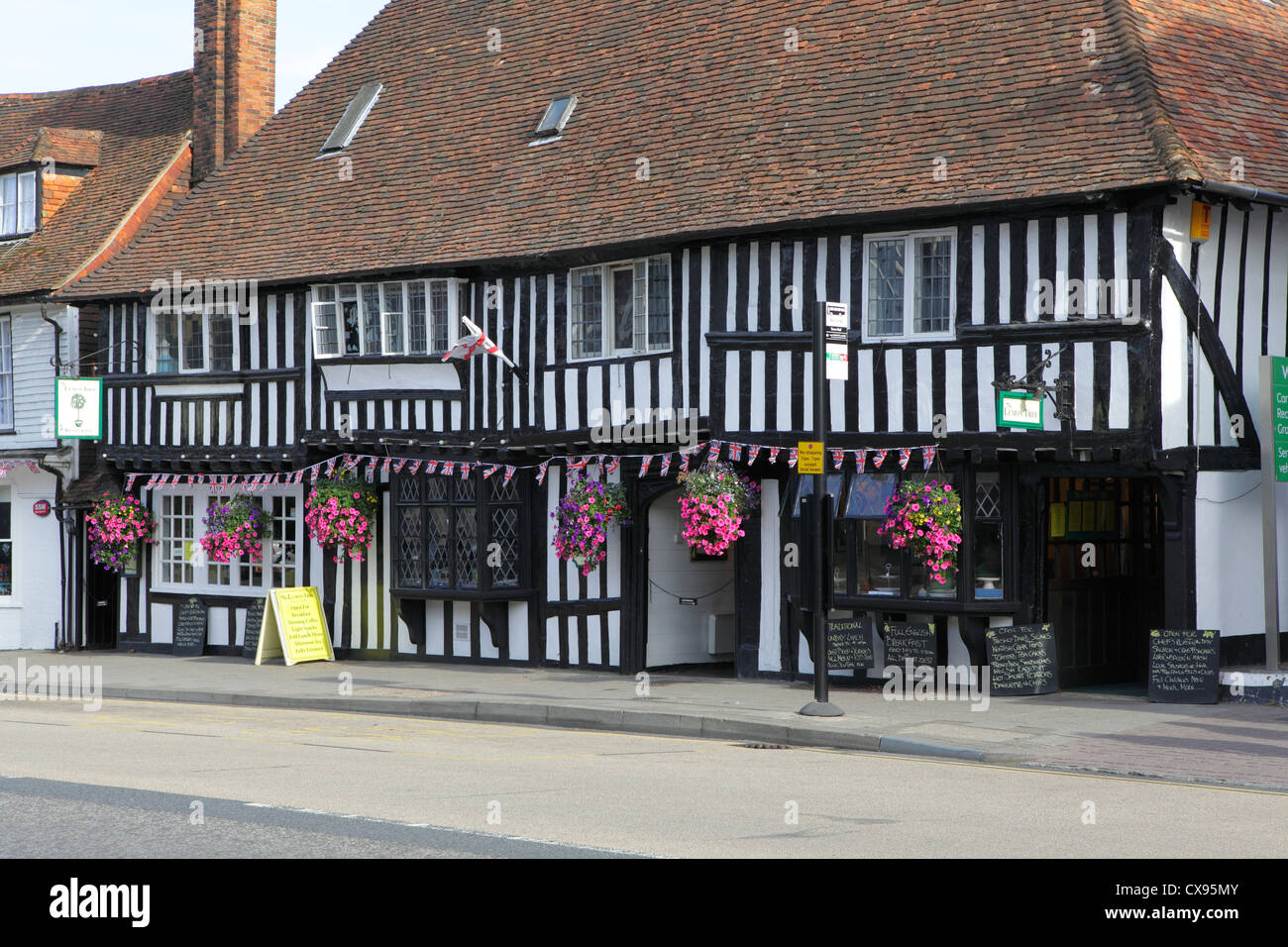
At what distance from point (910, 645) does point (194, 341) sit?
1208 centimetres

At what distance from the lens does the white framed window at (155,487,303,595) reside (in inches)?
909

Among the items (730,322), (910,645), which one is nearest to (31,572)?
(730,322)

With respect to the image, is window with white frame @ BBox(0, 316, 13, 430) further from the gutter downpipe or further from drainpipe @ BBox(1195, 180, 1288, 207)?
drainpipe @ BBox(1195, 180, 1288, 207)

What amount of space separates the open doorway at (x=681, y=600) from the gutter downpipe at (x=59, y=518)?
1029 cm

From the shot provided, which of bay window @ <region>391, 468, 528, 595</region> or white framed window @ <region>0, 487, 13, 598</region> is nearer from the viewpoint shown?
bay window @ <region>391, 468, 528, 595</region>

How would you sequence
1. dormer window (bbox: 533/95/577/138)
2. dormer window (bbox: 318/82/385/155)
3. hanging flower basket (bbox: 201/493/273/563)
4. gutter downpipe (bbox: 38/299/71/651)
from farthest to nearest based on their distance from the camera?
gutter downpipe (bbox: 38/299/71/651), dormer window (bbox: 318/82/385/155), hanging flower basket (bbox: 201/493/273/563), dormer window (bbox: 533/95/577/138)

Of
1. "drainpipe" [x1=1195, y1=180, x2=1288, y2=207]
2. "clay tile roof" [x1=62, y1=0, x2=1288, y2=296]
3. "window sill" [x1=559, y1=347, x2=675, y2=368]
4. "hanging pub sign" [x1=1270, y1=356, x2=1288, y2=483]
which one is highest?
"clay tile roof" [x1=62, y1=0, x2=1288, y2=296]

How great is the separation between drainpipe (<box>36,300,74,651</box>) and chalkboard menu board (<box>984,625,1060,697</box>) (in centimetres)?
1507

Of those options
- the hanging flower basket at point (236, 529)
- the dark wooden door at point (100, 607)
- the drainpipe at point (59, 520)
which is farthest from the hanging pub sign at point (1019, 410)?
the dark wooden door at point (100, 607)

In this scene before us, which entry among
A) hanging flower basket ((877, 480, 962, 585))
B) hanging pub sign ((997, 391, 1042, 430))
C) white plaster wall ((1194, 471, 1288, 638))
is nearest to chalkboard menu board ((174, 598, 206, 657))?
hanging flower basket ((877, 480, 962, 585))

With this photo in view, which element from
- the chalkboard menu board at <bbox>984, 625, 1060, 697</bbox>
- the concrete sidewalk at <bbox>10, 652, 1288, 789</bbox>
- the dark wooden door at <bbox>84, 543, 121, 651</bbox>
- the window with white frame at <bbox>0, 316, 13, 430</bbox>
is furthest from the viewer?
the window with white frame at <bbox>0, 316, 13, 430</bbox>

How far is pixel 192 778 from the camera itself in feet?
36.4

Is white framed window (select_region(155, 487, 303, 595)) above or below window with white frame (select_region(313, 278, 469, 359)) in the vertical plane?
below

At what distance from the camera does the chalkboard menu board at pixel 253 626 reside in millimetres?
22859
